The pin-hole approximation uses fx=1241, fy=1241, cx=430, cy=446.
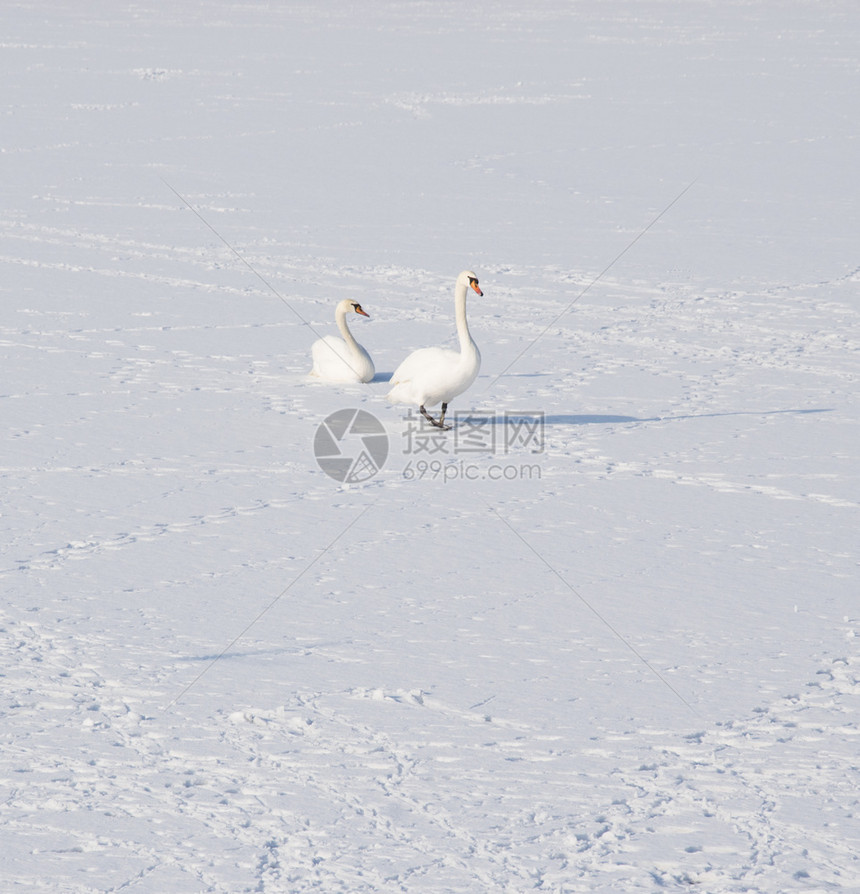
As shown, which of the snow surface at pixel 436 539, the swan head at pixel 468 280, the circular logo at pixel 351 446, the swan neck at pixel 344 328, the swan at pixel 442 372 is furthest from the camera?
the swan neck at pixel 344 328

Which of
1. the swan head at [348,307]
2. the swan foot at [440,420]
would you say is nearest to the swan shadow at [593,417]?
the swan foot at [440,420]

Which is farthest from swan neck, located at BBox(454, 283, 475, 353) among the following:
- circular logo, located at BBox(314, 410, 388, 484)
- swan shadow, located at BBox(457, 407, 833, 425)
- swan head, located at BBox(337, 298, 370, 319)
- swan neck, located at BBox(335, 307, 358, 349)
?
swan head, located at BBox(337, 298, 370, 319)

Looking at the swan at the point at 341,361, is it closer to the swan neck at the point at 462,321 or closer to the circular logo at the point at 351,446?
the circular logo at the point at 351,446

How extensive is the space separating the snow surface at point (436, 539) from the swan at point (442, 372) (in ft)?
0.80

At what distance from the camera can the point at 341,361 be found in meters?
7.89

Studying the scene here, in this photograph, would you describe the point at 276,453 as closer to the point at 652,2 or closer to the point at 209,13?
the point at 209,13

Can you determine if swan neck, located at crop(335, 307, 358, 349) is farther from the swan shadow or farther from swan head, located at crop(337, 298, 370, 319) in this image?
the swan shadow

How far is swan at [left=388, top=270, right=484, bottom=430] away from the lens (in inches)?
268

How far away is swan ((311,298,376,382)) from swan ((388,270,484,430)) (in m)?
0.64

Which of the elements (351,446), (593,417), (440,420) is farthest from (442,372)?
(593,417)

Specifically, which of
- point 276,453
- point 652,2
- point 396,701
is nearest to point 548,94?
point 276,453

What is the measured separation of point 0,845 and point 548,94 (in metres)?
18.7

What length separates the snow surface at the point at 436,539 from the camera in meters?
3.48

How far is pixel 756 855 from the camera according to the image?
335 centimetres
